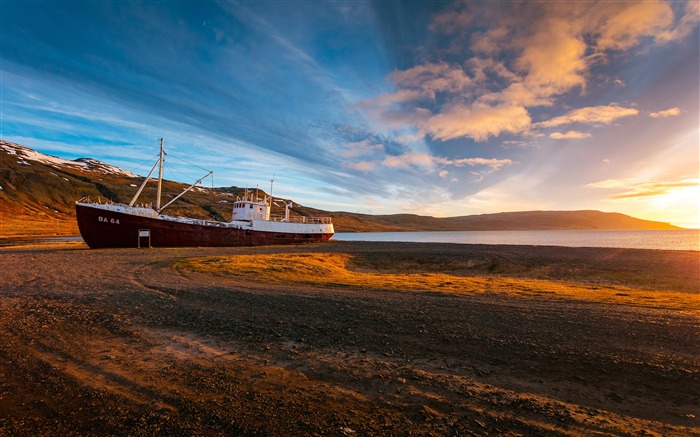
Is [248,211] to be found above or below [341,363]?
above

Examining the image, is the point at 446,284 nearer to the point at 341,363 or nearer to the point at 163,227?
the point at 341,363

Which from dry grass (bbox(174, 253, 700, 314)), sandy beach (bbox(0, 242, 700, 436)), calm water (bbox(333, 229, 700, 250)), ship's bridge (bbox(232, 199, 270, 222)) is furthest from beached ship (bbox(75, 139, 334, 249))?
calm water (bbox(333, 229, 700, 250))

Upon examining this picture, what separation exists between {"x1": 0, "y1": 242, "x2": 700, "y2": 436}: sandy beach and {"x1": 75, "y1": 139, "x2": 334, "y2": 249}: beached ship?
28.5m

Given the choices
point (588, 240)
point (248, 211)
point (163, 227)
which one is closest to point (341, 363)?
point (163, 227)

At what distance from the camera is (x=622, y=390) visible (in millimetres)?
5574

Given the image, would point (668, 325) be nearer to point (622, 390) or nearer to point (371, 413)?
point (622, 390)

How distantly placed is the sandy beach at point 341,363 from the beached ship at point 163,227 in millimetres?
28549

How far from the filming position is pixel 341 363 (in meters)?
6.62

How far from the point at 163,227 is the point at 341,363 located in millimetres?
42212

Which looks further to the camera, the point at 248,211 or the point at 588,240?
the point at 588,240

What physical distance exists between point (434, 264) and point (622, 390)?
2507cm

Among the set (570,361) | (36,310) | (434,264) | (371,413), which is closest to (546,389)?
(570,361)

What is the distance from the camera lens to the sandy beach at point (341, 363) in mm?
4574

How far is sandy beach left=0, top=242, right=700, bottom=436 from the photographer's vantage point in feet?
15.0
